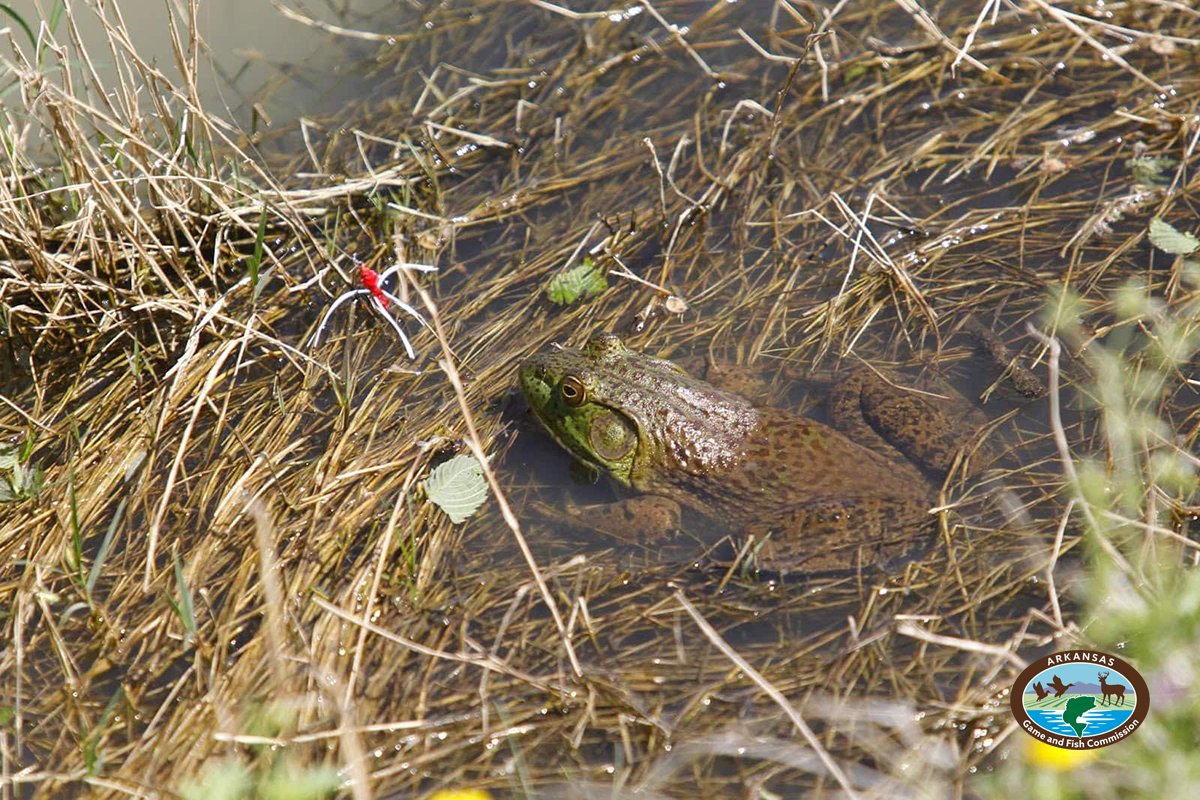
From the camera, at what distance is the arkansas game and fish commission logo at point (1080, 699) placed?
3.05 meters

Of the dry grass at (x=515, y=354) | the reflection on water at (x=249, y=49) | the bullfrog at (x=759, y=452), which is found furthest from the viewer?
the reflection on water at (x=249, y=49)

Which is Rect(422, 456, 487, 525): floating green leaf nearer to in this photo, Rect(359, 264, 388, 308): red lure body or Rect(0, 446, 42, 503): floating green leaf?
Rect(359, 264, 388, 308): red lure body

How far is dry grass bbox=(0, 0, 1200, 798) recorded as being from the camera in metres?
3.58

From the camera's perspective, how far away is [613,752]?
139 inches

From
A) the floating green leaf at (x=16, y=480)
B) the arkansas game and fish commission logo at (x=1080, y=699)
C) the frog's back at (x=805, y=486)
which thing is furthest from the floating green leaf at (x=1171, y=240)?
the floating green leaf at (x=16, y=480)

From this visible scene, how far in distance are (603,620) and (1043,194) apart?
3.70 metres

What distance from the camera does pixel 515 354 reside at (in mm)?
5168

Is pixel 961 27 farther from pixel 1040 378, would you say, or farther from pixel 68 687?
pixel 68 687

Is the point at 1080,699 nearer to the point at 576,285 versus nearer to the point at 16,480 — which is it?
the point at 576,285

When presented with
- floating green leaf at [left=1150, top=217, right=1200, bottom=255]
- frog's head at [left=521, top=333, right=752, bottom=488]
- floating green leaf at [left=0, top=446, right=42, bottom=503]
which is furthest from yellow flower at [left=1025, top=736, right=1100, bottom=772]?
floating green leaf at [left=0, top=446, right=42, bottom=503]

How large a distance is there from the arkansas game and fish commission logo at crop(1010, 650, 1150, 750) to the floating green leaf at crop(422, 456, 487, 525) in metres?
2.38

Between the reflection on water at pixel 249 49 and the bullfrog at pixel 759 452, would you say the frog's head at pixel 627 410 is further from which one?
the reflection on water at pixel 249 49

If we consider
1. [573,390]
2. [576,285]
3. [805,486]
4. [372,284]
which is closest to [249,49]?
[372,284]

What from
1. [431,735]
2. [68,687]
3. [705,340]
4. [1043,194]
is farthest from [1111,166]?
[68,687]
